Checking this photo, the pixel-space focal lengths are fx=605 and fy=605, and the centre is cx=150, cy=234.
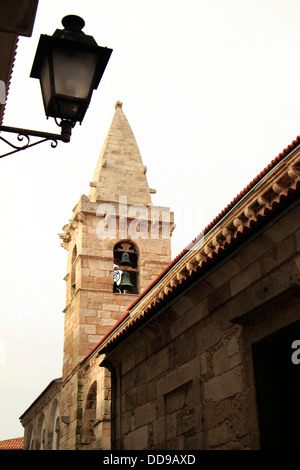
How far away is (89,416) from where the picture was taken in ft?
57.1

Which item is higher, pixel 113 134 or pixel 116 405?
pixel 113 134

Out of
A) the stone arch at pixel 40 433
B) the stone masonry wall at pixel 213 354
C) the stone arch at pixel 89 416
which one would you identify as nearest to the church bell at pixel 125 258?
the stone arch at pixel 89 416

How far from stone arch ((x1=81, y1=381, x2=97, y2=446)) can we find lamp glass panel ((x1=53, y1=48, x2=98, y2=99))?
46.9 feet

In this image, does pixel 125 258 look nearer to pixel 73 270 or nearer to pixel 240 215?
pixel 73 270

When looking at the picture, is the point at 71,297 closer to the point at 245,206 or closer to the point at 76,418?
the point at 76,418

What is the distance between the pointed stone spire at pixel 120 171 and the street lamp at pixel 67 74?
53.5 feet

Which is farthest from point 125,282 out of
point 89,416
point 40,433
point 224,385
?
point 224,385

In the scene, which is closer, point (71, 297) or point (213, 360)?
point (213, 360)

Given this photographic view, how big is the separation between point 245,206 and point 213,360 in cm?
225

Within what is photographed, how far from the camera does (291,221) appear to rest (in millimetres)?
5699

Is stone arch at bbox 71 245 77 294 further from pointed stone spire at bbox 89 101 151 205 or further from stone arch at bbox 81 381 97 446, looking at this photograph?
stone arch at bbox 81 381 97 446

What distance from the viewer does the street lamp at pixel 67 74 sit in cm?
370

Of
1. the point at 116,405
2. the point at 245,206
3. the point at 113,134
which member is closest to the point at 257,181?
the point at 245,206

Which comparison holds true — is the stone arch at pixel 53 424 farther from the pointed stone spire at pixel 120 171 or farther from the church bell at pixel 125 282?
the pointed stone spire at pixel 120 171
